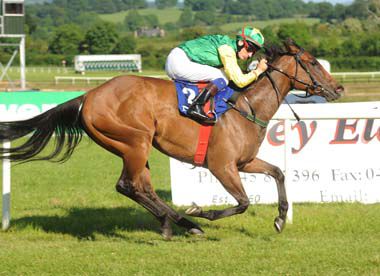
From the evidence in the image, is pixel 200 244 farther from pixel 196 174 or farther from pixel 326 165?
pixel 326 165

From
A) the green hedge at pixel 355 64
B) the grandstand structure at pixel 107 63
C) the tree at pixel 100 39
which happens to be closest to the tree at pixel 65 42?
the tree at pixel 100 39

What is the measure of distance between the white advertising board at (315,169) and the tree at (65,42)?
255 feet

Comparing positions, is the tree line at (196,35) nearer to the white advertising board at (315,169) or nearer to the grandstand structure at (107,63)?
the grandstand structure at (107,63)

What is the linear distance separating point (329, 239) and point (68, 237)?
2.46m

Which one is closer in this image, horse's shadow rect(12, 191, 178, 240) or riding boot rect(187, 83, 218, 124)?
riding boot rect(187, 83, 218, 124)

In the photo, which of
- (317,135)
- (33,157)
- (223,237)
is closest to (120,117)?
(33,157)

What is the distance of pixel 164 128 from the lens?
657 centimetres

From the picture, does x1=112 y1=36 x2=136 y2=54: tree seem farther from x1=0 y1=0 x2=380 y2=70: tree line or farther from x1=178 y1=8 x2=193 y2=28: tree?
x1=178 y1=8 x2=193 y2=28: tree

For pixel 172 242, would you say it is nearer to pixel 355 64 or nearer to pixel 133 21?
pixel 355 64

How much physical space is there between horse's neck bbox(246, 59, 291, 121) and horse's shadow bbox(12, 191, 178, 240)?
1604mm

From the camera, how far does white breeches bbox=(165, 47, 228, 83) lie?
661 centimetres

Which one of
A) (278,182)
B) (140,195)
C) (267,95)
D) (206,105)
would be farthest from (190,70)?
(278,182)

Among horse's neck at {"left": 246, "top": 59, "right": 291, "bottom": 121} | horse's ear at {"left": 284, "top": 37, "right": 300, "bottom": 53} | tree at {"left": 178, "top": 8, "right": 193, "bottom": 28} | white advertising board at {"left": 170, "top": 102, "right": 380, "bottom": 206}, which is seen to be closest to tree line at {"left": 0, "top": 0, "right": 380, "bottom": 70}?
white advertising board at {"left": 170, "top": 102, "right": 380, "bottom": 206}

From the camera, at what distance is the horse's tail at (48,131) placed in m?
6.74
